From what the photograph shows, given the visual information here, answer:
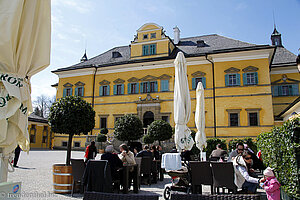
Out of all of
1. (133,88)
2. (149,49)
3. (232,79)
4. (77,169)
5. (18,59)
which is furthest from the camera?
(149,49)

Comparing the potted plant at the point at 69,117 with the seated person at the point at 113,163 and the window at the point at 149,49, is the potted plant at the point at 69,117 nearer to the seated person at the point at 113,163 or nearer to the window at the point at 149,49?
the seated person at the point at 113,163

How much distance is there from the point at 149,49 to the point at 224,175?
2499 cm

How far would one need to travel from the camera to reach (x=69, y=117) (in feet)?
25.5

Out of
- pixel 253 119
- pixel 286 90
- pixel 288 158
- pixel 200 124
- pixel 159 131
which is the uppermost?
pixel 286 90

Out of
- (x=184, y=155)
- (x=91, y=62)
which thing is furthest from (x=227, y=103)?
(x=91, y=62)

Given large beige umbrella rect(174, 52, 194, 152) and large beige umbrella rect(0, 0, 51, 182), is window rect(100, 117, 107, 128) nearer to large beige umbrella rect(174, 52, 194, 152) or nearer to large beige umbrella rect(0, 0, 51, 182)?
large beige umbrella rect(174, 52, 194, 152)

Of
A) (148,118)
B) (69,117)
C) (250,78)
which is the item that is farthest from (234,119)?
(69,117)

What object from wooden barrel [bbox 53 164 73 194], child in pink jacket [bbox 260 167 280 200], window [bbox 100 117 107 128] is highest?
window [bbox 100 117 107 128]

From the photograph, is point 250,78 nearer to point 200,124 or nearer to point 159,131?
point 159,131

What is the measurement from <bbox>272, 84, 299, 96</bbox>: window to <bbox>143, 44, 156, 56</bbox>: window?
1478cm

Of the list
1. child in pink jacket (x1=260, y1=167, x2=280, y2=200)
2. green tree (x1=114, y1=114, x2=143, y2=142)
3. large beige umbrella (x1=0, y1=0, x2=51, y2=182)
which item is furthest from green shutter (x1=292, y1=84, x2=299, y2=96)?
large beige umbrella (x1=0, y1=0, x2=51, y2=182)

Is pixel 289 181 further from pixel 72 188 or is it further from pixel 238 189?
pixel 72 188

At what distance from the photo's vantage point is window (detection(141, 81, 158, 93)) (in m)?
27.7

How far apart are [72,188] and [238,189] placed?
4.39 m
